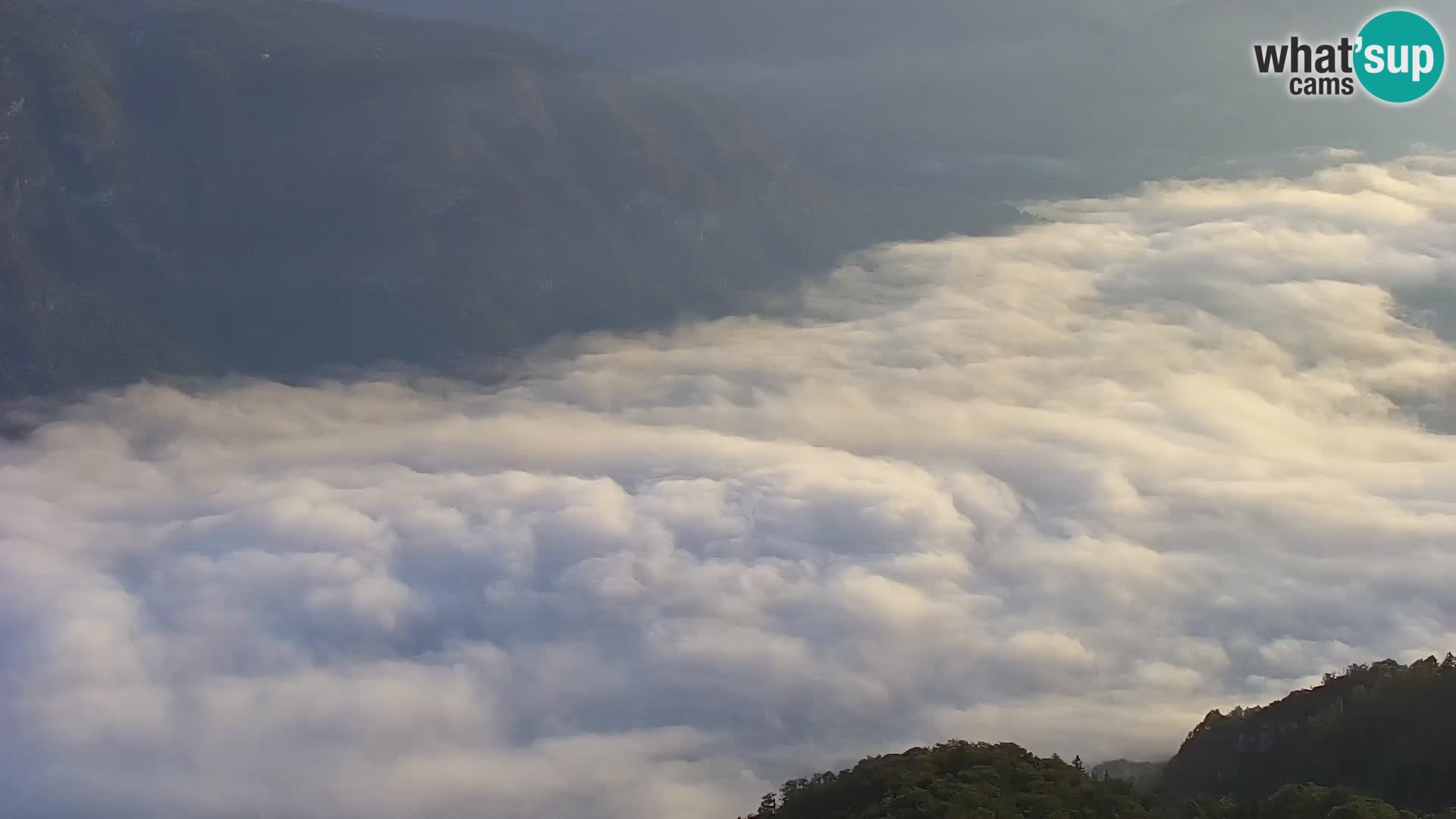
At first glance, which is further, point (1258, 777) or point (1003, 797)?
point (1258, 777)

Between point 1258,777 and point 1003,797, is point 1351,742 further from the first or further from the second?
point 1003,797

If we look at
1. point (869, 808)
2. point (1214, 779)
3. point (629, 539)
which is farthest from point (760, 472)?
point (869, 808)

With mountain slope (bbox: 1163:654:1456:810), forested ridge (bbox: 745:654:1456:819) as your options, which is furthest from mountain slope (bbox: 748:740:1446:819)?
mountain slope (bbox: 1163:654:1456:810)

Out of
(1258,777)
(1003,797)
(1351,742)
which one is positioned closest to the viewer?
(1003,797)

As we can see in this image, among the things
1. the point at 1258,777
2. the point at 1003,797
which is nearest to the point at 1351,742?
the point at 1258,777

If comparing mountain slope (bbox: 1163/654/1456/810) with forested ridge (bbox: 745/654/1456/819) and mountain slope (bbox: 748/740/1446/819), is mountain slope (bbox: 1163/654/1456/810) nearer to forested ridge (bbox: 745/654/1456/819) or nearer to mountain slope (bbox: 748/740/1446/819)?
forested ridge (bbox: 745/654/1456/819)

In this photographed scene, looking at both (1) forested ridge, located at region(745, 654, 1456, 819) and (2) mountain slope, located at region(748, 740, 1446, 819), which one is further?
(1) forested ridge, located at region(745, 654, 1456, 819)

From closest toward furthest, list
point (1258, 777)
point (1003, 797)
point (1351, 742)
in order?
point (1003, 797), point (1351, 742), point (1258, 777)

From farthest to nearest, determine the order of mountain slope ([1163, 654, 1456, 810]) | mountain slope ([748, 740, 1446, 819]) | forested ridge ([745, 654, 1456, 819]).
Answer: mountain slope ([1163, 654, 1456, 810]) < forested ridge ([745, 654, 1456, 819]) < mountain slope ([748, 740, 1446, 819])

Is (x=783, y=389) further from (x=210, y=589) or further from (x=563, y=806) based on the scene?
(x=563, y=806)
